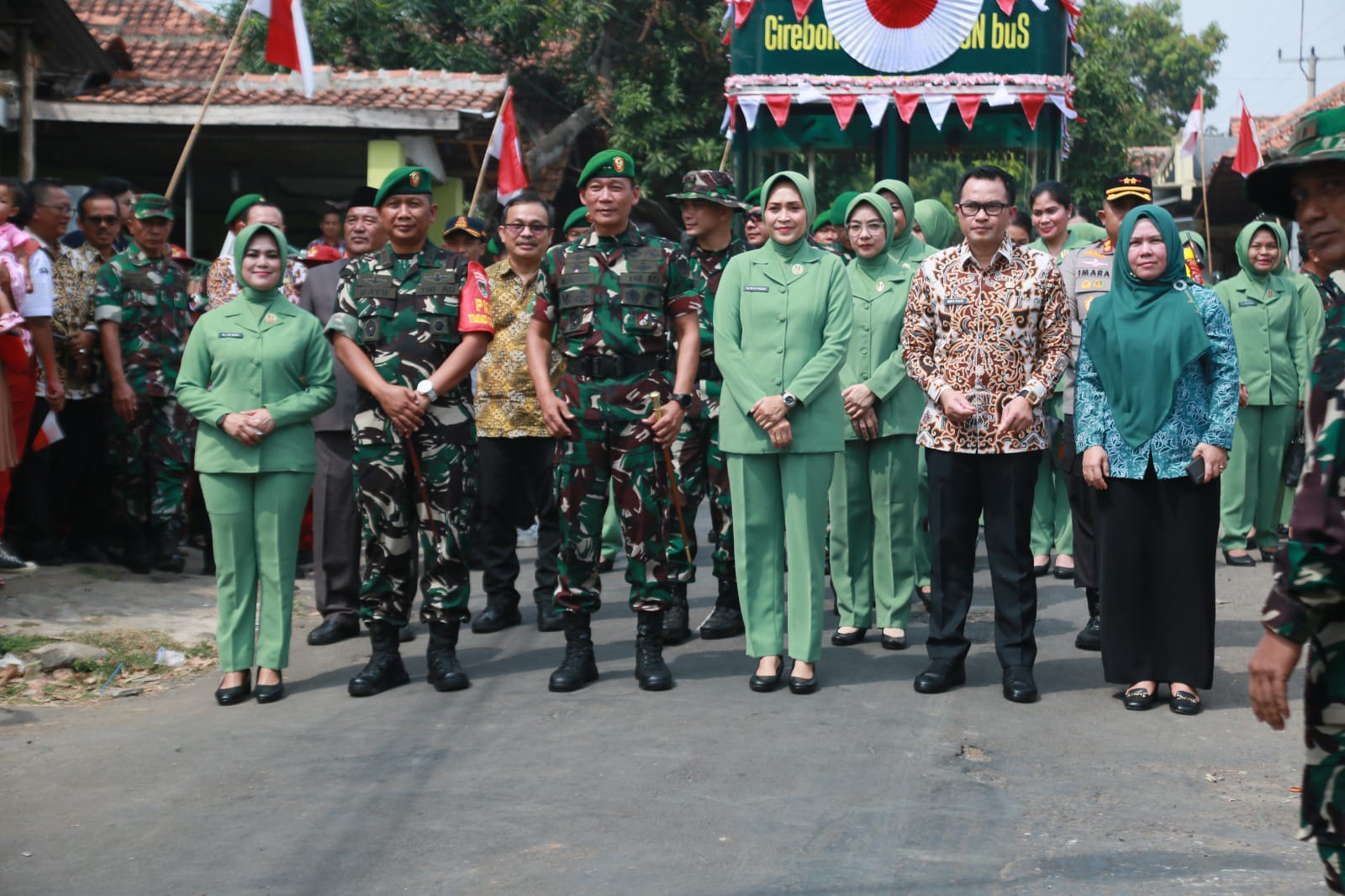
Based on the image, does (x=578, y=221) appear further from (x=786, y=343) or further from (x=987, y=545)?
(x=987, y=545)

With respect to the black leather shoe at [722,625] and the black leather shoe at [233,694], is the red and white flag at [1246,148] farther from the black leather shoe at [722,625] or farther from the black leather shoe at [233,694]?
the black leather shoe at [233,694]

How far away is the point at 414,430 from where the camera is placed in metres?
6.05

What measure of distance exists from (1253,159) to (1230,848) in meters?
11.6

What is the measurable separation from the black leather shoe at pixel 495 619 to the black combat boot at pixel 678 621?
35.6 inches

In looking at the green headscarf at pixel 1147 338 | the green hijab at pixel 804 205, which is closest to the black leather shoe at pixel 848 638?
the green headscarf at pixel 1147 338

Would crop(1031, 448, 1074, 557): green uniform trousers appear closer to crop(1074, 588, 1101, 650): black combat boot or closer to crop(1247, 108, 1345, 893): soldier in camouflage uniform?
crop(1074, 588, 1101, 650): black combat boot

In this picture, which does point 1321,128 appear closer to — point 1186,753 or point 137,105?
point 1186,753

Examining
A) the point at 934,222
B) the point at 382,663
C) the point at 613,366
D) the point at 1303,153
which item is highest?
the point at 934,222

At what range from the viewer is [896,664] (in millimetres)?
6621

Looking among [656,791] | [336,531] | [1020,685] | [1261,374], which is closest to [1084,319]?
[1020,685]

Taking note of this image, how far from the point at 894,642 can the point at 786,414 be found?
1.51 m

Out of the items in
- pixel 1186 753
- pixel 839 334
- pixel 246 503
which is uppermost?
pixel 839 334

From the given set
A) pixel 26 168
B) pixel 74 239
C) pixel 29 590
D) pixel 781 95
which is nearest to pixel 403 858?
pixel 29 590

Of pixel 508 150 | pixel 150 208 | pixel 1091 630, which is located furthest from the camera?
pixel 508 150
